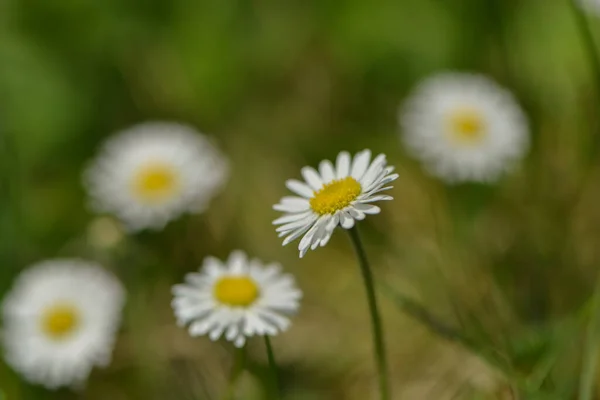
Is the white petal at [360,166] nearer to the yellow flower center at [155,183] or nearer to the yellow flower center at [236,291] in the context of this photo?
the yellow flower center at [236,291]

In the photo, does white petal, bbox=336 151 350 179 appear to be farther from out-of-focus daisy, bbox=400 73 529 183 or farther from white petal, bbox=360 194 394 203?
out-of-focus daisy, bbox=400 73 529 183

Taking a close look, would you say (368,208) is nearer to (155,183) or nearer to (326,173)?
(326,173)

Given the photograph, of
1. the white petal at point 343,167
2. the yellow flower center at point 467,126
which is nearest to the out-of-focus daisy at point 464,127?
the yellow flower center at point 467,126

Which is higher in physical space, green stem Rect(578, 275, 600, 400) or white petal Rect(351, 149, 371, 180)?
white petal Rect(351, 149, 371, 180)

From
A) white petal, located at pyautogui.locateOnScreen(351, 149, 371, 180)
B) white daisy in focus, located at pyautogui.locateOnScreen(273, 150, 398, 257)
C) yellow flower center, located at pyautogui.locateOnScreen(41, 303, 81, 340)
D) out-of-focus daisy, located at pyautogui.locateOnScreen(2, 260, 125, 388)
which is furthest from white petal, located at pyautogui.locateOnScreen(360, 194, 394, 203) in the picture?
yellow flower center, located at pyautogui.locateOnScreen(41, 303, 81, 340)

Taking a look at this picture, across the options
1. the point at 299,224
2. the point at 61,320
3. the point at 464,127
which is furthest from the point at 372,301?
the point at 464,127

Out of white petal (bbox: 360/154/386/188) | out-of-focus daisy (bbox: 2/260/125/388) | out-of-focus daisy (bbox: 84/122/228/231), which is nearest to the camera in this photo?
white petal (bbox: 360/154/386/188)
